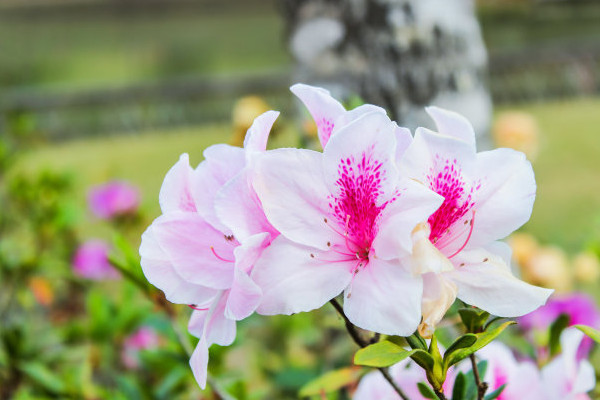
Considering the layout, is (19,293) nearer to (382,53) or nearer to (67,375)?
(67,375)

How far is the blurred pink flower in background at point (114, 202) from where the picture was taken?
1.56 meters

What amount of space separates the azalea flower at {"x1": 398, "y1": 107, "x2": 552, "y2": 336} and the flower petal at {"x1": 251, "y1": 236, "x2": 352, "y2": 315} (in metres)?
0.05

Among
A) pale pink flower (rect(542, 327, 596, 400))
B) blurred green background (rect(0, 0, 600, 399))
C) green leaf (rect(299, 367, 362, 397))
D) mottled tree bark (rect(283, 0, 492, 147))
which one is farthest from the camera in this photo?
mottled tree bark (rect(283, 0, 492, 147))

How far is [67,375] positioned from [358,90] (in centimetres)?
67

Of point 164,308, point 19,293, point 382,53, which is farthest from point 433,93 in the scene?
point 19,293

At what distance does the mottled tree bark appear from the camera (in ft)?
3.69

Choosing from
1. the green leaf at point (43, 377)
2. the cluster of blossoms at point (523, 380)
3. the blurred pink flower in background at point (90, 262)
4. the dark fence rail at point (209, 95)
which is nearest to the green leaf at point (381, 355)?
the cluster of blossoms at point (523, 380)

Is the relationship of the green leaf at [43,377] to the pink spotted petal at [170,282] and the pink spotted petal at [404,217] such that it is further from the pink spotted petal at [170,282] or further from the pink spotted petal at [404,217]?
the pink spotted petal at [404,217]

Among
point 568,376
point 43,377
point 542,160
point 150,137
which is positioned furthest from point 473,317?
point 150,137

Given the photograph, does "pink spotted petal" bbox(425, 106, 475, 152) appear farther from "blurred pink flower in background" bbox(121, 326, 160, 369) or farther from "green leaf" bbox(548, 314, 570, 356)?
"blurred pink flower in background" bbox(121, 326, 160, 369)

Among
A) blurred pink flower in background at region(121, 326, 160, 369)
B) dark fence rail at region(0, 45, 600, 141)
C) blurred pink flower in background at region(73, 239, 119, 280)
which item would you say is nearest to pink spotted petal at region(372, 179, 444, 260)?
blurred pink flower in background at region(121, 326, 160, 369)

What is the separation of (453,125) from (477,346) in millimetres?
136

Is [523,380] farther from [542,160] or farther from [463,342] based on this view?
[542,160]

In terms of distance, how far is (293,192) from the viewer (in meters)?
0.39
